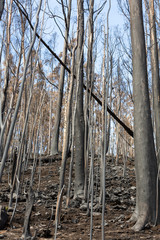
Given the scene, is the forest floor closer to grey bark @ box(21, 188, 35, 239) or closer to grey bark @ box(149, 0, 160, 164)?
grey bark @ box(21, 188, 35, 239)

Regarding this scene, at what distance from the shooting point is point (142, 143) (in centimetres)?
229

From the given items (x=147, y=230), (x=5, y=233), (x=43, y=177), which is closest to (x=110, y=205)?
(x=147, y=230)

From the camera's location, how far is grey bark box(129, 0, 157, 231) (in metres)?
2.15

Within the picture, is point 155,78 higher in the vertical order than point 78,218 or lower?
higher

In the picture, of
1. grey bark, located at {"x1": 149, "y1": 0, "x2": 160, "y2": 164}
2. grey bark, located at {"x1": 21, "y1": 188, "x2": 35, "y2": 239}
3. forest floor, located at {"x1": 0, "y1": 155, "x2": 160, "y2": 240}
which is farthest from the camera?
grey bark, located at {"x1": 149, "y1": 0, "x2": 160, "y2": 164}

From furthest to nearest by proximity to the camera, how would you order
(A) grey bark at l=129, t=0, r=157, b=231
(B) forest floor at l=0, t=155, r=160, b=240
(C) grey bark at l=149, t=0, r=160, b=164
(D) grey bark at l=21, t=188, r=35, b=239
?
(C) grey bark at l=149, t=0, r=160, b=164 < (A) grey bark at l=129, t=0, r=157, b=231 < (B) forest floor at l=0, t=155, r=160, b=240 < (D) grey bark at l=21, t=188, r=35, b=239

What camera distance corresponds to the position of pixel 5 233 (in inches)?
74.2

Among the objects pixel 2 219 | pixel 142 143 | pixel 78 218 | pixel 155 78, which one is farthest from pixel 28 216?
pixel 155 78

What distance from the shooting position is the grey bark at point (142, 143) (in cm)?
215

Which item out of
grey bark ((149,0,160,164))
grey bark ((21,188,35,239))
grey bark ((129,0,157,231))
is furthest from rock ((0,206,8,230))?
grey bark ((149,0,160,164))

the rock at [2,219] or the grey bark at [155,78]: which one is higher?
the grey bark at [155,78]

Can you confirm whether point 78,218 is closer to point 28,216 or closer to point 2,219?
point 2,219

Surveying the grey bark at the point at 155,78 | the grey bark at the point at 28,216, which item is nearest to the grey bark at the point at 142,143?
the grey bark at the point at 28,216

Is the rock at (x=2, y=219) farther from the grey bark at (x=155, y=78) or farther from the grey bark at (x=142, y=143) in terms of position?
the grey bark at (x=155, y=78)
